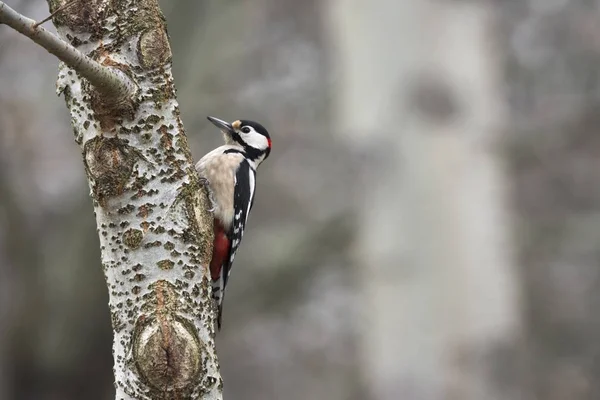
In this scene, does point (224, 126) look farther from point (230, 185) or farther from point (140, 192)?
point (140, 192)

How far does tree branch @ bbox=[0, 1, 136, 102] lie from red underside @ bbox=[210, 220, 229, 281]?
1.52m

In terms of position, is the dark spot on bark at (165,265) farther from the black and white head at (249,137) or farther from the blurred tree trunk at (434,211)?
the blurred tree trunk at (434,211)

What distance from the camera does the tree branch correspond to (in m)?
1.77

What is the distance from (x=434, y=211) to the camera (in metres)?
4.53

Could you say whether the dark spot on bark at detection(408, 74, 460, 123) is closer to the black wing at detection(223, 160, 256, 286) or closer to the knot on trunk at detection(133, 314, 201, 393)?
the black wing at detection(223, 160, 256, 286)

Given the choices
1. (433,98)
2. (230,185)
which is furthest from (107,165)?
(433,98)

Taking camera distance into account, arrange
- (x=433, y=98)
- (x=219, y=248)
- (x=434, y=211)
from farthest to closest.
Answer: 1. (x=433, y=98)
2. (x=434, y=211)
3. (x=219, y=248)

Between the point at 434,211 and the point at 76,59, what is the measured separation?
2.80m

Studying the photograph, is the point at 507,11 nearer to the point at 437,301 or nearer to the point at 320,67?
the point at 320,67

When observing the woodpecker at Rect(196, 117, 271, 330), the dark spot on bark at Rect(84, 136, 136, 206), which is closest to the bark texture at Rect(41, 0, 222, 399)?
the dark spot on bark at Rect(84, 136, 136, 206)

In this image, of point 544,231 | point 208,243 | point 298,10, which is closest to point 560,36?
point 544,231

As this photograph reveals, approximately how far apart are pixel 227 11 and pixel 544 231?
363cm

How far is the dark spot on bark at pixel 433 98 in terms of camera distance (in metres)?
4.63

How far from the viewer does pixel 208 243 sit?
240 cm
